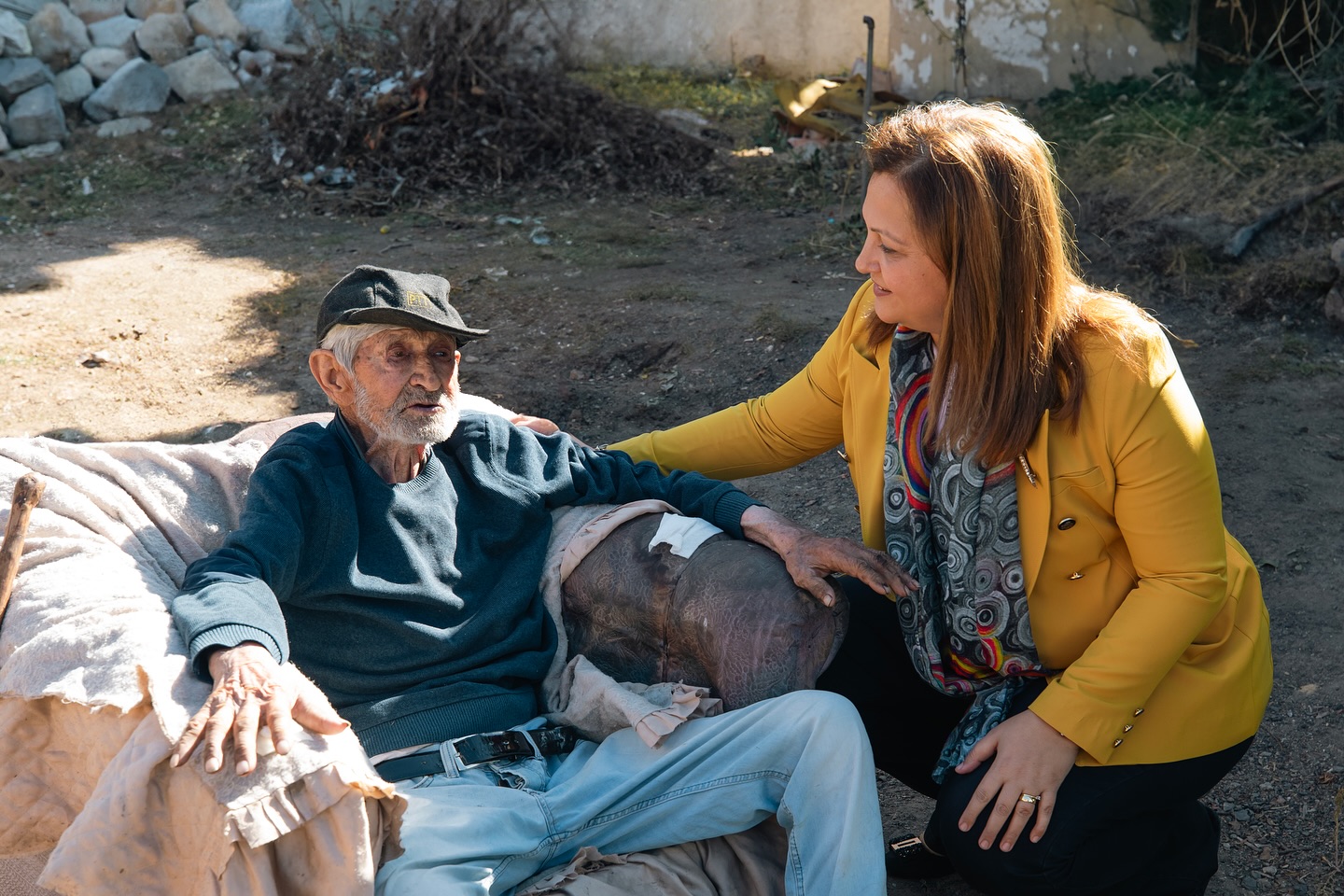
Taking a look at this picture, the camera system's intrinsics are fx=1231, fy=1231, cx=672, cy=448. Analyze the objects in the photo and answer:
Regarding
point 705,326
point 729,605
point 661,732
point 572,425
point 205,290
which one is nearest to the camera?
point 661,732

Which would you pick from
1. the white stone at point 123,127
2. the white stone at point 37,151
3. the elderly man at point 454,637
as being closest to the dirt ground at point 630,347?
the elderly man at point 454,637

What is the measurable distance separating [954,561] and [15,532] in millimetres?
1883

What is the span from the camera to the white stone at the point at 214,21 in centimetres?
1133

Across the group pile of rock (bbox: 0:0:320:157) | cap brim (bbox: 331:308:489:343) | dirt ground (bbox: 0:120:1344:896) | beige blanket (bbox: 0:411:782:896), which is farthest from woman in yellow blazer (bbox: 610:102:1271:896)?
pile of rock (bbox: 0:0:320:157)

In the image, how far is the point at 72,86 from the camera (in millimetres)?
10492

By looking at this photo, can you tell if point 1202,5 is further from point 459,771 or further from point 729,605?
point 459,771

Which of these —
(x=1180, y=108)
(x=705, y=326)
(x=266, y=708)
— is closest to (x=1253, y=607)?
(x=266, y=708)

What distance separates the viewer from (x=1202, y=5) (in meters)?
8.46

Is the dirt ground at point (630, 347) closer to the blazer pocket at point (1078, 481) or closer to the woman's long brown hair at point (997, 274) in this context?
the blazer pocket at point (1078, 481)

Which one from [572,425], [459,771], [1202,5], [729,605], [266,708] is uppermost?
[1202,5]

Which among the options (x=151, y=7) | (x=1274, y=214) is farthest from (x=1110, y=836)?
(x=151, y=7)

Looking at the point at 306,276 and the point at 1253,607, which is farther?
the point at 306,276

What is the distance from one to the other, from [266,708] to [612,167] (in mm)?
7472

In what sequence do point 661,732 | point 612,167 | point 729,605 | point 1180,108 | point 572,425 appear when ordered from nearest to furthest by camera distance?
point 661,732 < point 729,605 < point 572,425 < point 1180,108 < point 612,167
